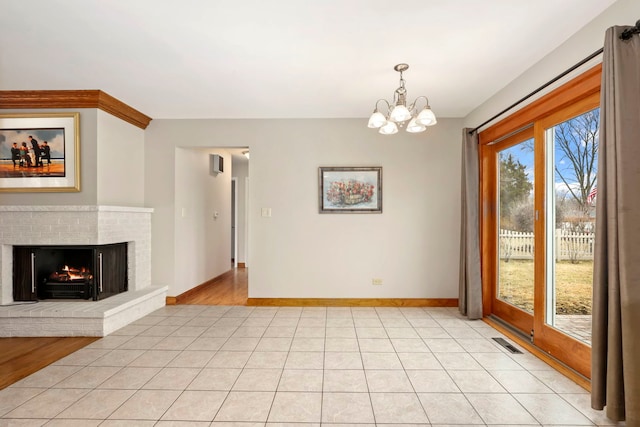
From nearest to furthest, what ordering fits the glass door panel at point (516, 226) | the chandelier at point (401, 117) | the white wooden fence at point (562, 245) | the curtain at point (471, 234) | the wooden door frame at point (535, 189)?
the wooden door frame at point (535, 189) → the white wooden fence at point (562, 245) → the chandelier at point (401, 117) → the glass door panel at point (516, 226) → the curtain at point (471, 234)

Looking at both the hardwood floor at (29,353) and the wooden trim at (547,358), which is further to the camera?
the hardwood floor at (29,353)

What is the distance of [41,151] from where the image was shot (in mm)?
3430

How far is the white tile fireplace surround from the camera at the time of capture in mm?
3133

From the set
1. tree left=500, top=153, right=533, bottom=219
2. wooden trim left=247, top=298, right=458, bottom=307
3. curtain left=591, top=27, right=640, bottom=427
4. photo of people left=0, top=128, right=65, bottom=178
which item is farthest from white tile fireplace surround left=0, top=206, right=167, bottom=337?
tree left=500, top=153, right=533, bottom=219

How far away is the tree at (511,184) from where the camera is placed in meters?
3.22

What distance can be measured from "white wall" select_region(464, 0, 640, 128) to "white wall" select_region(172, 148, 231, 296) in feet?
13.3

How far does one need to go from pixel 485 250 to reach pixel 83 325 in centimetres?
445

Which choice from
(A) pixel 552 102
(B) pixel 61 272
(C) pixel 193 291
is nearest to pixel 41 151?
(B) pixel 61 272

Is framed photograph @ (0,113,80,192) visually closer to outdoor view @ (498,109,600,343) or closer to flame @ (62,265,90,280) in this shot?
flame @ (62,265,90,280)

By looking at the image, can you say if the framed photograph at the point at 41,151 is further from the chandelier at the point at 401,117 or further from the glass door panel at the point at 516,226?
the glass door panel at the point at 516,226

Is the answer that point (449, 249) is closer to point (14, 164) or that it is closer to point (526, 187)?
point (526, 187)

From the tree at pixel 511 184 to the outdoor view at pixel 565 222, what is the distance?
0.04 ft

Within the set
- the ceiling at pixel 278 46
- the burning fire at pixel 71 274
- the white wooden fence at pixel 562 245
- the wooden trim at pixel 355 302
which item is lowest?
the wooden trim at pixel 355 302

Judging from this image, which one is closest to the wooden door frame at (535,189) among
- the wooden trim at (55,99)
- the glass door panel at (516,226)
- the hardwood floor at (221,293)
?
the glass door panel at (516,226)
